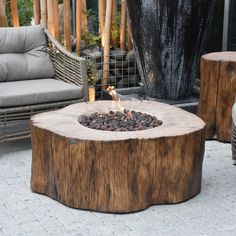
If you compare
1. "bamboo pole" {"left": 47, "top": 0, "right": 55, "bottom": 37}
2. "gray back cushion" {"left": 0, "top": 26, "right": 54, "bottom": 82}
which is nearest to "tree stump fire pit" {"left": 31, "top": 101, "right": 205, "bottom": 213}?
"gray back cushion" {"left": 0, "top": 26, "right": 54, "bottom": 82}

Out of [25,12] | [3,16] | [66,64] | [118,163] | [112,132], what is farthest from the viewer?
[25,12]

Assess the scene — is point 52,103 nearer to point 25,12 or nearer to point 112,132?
point 112,132

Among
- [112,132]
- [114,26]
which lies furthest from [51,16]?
[112,132]

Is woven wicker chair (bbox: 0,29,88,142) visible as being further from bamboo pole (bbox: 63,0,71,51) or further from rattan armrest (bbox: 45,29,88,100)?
bamboo pole (bbox: 63,0,71,51)

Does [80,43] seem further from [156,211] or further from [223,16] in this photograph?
[156,211]

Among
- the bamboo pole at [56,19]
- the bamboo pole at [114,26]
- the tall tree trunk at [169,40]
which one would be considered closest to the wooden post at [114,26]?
the bamboo pole at [114,26]

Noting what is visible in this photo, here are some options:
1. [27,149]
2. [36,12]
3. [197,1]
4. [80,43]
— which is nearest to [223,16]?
[197,1]

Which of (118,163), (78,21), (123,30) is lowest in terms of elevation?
(118,163)

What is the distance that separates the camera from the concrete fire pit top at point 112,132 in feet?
9.11

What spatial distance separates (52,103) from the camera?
12.7 feet

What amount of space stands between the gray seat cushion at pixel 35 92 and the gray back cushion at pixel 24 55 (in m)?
0.13

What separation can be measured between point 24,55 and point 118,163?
1944 mm

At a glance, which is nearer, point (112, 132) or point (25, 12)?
point (112, 132)

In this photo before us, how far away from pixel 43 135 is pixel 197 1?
6.66 ft
